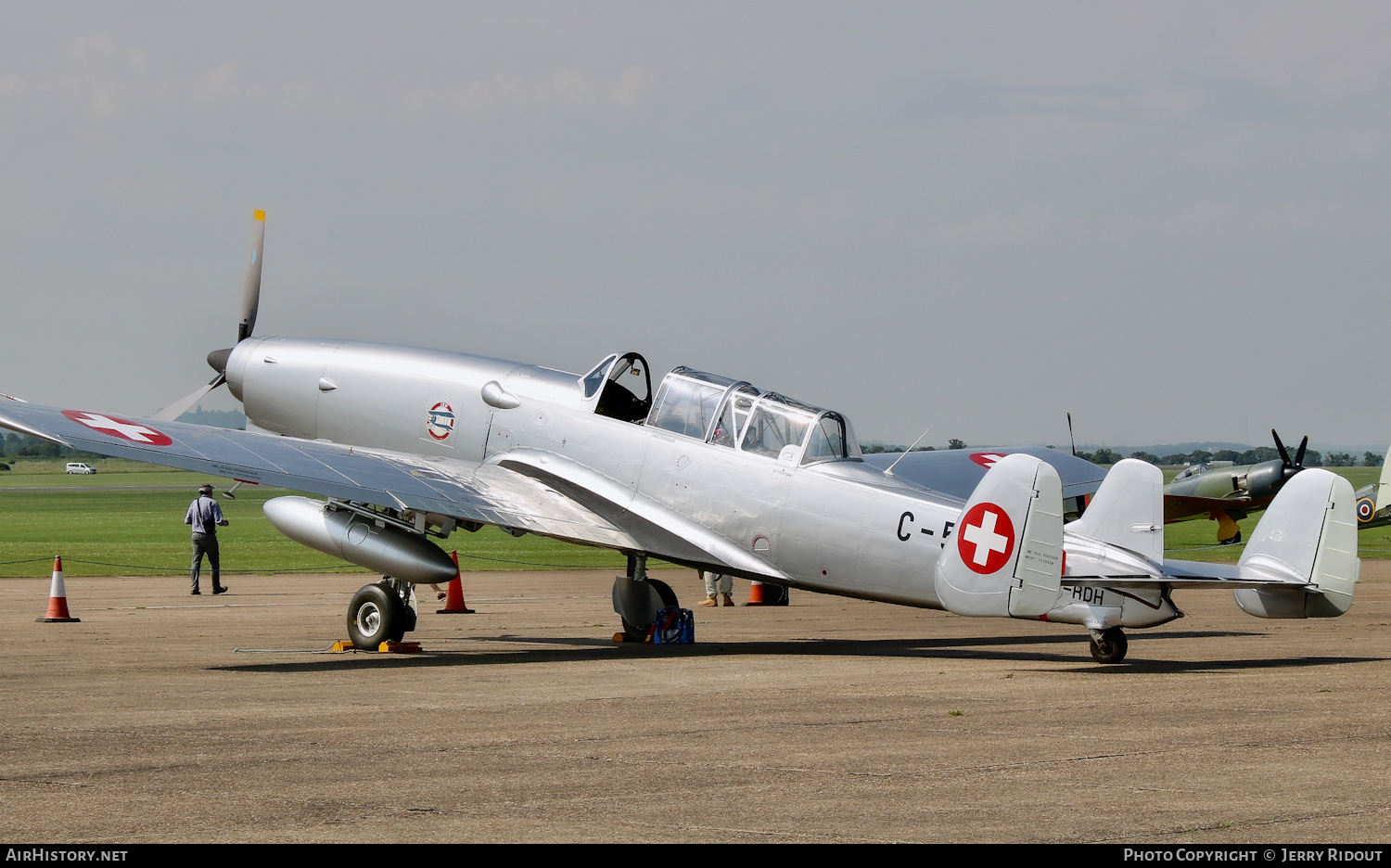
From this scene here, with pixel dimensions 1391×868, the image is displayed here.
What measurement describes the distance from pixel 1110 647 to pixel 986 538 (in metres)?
1.99

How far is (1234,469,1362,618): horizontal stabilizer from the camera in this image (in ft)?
42.1

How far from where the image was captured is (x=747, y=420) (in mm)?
14953

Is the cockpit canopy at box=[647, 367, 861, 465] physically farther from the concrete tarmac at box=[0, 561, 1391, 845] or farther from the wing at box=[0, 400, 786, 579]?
the concrete tarmac at box=[0, 561, 1391, 845]

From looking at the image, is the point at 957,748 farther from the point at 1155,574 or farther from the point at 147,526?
the point at 147,526

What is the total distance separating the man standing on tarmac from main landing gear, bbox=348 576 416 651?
36.3ft

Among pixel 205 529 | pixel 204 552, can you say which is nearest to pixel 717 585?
pixel 205 529

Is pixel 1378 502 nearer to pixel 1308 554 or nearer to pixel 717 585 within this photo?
pixel 717 585

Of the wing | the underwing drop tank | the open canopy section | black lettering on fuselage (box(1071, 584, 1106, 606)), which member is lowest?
black lettering on fuselage (box(1071, 584, 1106, 606))

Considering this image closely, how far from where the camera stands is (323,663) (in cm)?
1400

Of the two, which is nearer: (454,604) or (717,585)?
(454,604)

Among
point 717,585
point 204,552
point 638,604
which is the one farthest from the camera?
point 204,552

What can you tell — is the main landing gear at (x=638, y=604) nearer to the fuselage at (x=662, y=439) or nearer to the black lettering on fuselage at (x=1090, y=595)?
the fuselage at (x=662, y=439)

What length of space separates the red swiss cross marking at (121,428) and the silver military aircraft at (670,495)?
0.16ft

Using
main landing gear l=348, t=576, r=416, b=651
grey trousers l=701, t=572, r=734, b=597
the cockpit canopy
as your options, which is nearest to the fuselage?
the cockpit canopy
